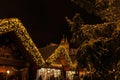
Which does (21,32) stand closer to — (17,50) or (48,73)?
(17,50)

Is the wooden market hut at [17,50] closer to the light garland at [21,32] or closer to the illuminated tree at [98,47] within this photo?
the light garland at [21,32]

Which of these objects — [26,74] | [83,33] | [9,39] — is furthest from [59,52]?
[83,33]

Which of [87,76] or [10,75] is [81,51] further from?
[10,75]

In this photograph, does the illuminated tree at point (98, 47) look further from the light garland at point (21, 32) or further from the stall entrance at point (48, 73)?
the stall entrance at point (48, 73)

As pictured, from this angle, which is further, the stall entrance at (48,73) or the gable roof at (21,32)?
the stall entrance at (48,73)

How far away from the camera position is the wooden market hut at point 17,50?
997 centimetres

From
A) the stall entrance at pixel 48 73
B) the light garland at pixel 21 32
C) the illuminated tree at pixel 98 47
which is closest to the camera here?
the illuminated tree at pixel 98 47

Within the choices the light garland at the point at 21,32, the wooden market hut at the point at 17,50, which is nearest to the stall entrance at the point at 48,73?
the wooden market hut at the point at 17,50

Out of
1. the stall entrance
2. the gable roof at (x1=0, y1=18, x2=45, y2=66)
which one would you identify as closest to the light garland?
the gable roof at (x1=0, y1=18, x2=45, y2=66)

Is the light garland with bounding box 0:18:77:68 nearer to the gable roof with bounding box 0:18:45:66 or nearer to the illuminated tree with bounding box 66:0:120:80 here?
the gable roof with bounding box 0:18:45:66

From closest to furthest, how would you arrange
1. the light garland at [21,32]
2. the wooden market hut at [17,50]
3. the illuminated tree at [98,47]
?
the illuminated tree at [98,47], the light garland at [21,32], the wooden market hut at [17,50]

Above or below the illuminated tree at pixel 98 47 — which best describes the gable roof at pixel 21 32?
above

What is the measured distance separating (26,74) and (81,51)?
6805 millimetres

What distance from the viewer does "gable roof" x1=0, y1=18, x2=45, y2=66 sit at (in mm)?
9505
